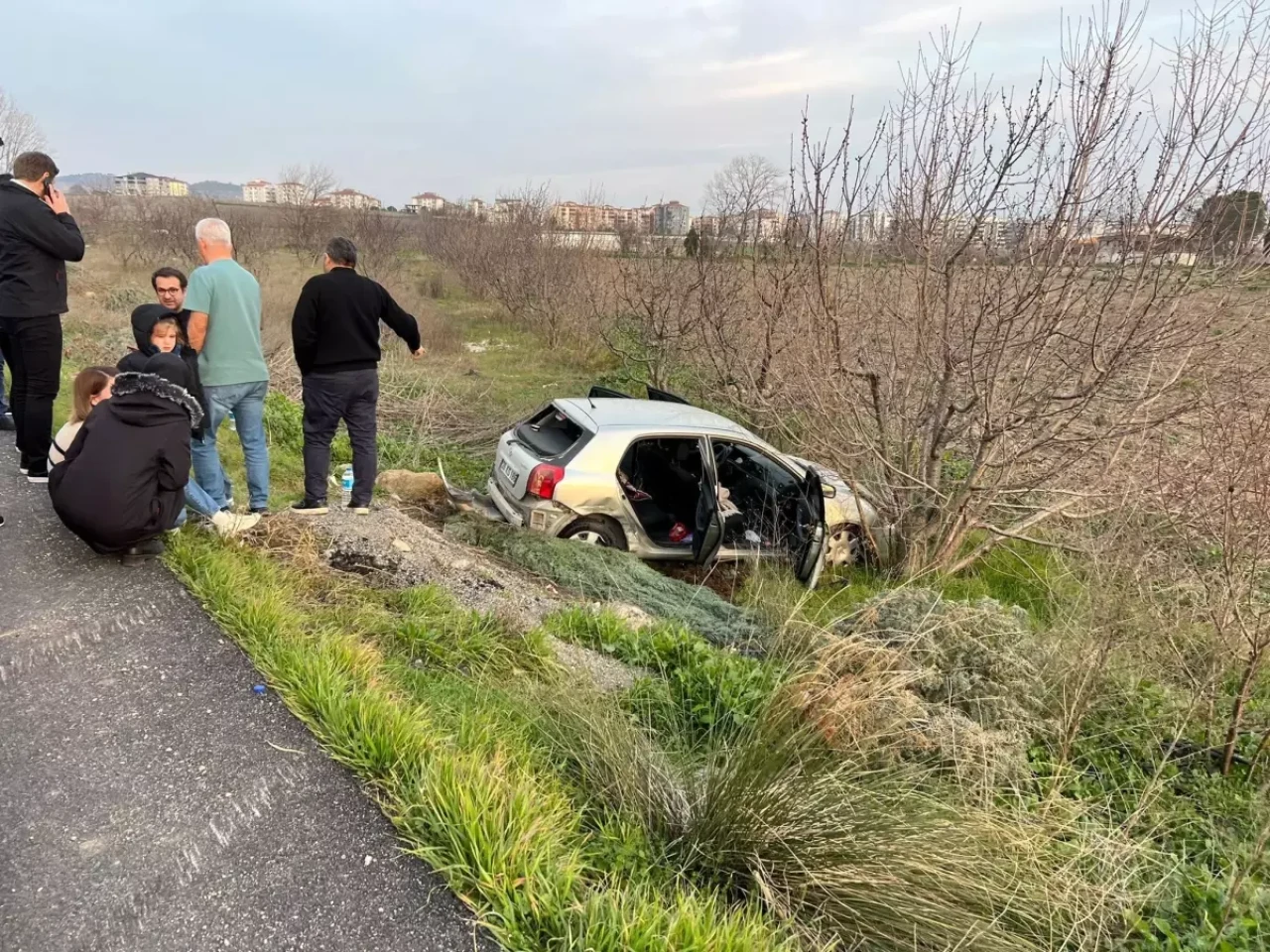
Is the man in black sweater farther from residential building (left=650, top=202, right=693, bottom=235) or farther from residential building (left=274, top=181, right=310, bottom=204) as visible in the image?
residential building (left=274, top=181, right=310, bottom=204)

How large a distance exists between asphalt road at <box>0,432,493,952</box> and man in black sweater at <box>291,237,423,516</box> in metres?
1.99

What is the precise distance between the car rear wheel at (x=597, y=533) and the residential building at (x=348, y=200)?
32.7 meters

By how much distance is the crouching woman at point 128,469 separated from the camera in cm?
360

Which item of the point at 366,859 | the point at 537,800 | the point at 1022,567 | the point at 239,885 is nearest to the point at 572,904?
the point at 537,800

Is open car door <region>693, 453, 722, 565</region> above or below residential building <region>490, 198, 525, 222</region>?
below

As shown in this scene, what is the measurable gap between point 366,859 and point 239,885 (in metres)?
0.35

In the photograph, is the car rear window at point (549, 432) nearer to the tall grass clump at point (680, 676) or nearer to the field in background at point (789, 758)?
the field in background at point (789, 758)

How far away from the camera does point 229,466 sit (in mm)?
6930

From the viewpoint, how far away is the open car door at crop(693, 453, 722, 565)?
6055mm

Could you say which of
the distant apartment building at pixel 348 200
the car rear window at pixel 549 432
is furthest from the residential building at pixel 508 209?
the car rear window at pixel 549 432

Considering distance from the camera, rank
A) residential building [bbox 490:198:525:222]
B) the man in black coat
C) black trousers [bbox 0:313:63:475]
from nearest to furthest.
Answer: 1. the man in black coat
2. black trousers [bbox 0:313:63:475]
3. residential building [bbox 490:198:525:222]

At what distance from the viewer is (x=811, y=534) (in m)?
6.27

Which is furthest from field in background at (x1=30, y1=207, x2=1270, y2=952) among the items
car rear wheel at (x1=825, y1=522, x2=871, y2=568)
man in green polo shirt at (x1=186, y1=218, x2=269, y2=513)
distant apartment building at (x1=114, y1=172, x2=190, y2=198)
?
distant apartment building at (x1=114, y1=172, x2=190, y2=198)

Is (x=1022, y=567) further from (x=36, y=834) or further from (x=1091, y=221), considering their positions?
(x=36, y=834)
